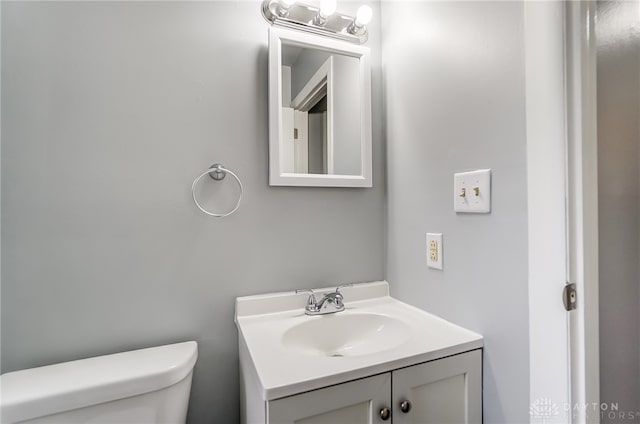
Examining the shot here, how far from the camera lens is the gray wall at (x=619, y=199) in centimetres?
71

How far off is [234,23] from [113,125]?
22.4 inches

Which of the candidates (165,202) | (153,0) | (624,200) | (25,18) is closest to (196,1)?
(153,0)

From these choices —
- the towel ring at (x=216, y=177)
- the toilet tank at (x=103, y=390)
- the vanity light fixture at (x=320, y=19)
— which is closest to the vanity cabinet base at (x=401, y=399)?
the toilet tank at (x=103, y=390)

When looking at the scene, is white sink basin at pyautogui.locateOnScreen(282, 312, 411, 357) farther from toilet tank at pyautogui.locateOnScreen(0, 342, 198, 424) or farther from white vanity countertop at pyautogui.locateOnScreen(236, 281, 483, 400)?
toilet tank at pyautogui.locateOnScreen(0, 342, 198, 424)

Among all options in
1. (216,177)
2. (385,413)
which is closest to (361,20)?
(216,177)

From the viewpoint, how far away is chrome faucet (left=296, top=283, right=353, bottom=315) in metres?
1.09

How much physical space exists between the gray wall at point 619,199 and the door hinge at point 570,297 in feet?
0.33

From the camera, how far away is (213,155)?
1.06 meters

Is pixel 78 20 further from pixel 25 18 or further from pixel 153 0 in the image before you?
pixel 153 0

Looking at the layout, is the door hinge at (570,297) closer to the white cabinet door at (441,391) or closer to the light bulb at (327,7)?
the white cabinet door at (441,391)

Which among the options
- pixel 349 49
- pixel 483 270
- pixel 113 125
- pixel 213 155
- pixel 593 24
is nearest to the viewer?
pixel 593 24

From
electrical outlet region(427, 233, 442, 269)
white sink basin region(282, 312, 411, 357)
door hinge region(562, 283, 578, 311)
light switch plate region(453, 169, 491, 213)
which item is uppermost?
light switch plate region(453, 169, 491, 213)

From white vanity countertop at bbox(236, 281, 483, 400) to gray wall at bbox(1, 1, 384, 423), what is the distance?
0.29 feet

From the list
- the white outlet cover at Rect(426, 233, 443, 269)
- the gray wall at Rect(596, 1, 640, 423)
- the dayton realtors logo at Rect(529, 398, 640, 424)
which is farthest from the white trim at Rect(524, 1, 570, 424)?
the white outlet cover at Rect(426, 233, 443, 269)
